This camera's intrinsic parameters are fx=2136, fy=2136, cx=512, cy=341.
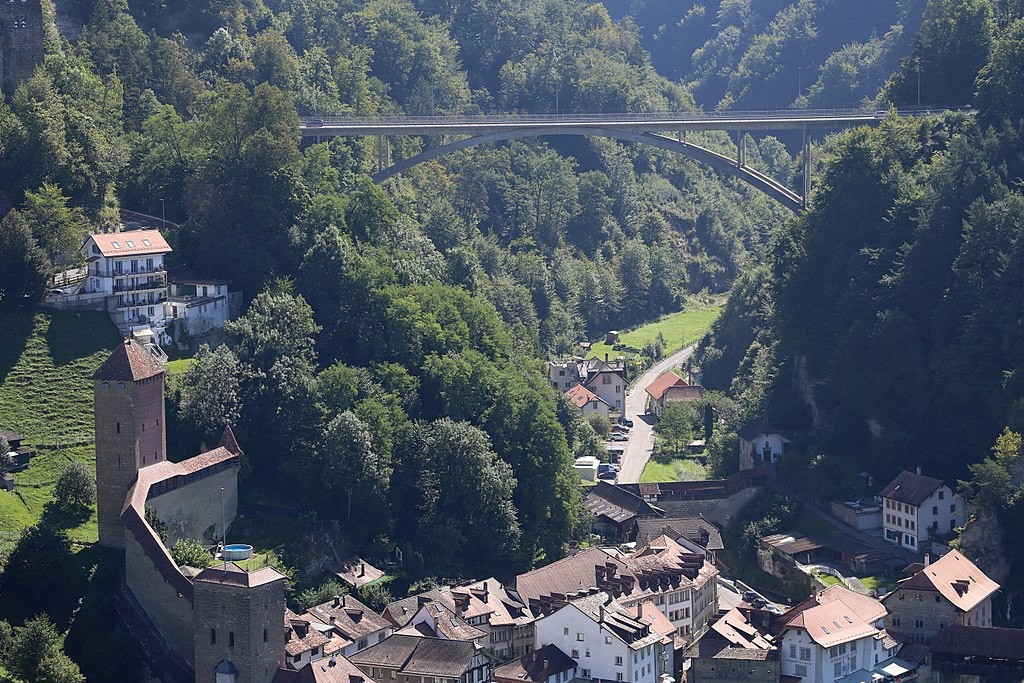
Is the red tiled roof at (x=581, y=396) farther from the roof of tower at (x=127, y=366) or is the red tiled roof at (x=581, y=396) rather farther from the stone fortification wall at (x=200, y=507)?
the roof of tower at (x=127, y=366)

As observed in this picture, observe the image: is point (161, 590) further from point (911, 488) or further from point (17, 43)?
point (17, 43)

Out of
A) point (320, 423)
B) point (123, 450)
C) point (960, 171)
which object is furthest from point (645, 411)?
point (123, 450)

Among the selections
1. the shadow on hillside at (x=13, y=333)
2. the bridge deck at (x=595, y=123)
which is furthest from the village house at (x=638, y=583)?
the bridge deck at (x=595, y=123)

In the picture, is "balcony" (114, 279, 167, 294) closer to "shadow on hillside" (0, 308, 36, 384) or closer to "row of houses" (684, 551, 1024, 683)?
"shadow on hillside" (0, 308, 36, 384)

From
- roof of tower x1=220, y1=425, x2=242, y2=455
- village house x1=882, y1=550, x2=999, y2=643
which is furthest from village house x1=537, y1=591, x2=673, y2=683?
roof of tower x1=220, y1=425, x2=242, y2=455

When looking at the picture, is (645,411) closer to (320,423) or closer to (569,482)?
(569,482)

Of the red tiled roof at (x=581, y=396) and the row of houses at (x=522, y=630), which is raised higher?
the red tiled roof at (x=581, y=396)
